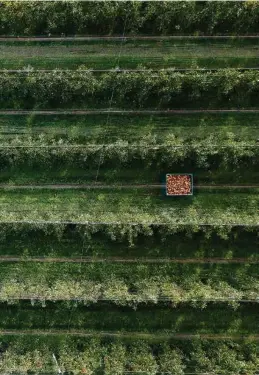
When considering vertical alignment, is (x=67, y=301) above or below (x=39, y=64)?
below

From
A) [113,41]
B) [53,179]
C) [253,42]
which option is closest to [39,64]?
[113,41]

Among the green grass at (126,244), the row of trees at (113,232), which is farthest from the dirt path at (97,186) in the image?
the green grass at (126,244)

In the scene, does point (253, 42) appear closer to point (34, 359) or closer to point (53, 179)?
point (53, 179)

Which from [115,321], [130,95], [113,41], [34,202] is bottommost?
[115,321]

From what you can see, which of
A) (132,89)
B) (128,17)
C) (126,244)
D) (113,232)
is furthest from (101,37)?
(126,244)

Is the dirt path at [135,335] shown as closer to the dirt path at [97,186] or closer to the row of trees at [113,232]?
the row of trees at [113,232]

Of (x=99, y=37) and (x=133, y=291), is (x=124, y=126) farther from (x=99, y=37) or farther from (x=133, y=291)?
(x=133, y=291)

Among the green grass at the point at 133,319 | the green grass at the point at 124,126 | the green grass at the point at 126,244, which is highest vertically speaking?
the green grass at the point at 124,126
